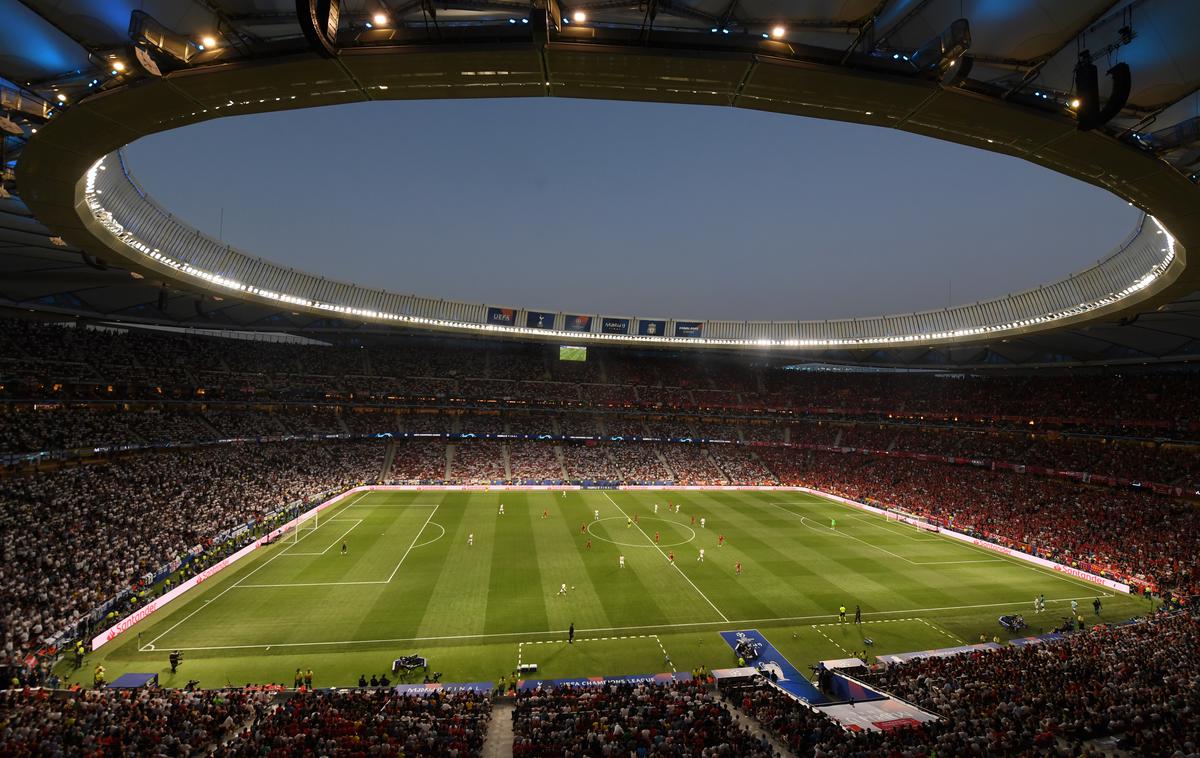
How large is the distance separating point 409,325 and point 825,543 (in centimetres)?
4158

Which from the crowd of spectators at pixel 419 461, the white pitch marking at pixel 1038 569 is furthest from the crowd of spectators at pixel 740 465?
the crowd of spectators at pixel 419 461

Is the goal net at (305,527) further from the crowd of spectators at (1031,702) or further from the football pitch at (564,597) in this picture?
the crowd of spectators at (1031,702)

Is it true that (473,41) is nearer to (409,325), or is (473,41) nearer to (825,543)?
(825,543)

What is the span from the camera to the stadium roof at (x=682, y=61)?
7.94 metres

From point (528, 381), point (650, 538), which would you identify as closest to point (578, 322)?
point (528, 381)

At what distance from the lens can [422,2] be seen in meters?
7.53

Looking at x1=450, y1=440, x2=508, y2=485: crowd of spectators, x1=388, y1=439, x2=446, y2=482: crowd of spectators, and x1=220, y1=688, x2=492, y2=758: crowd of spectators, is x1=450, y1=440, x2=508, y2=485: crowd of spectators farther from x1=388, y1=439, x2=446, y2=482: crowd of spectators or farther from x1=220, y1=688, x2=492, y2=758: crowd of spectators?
x1=220, y1=688, x2=492, y2=758: crowd of spectators

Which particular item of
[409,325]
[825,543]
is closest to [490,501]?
[409,325]

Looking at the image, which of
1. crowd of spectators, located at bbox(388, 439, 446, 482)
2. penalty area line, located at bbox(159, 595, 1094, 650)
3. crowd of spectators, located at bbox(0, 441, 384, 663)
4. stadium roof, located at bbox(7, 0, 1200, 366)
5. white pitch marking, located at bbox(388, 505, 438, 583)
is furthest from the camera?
crowd of spectators, located at bbox(388, 439, 446, 482)

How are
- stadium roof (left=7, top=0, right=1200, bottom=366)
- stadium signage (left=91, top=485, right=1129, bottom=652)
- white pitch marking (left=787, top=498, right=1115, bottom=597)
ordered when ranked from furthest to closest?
1. white pitch marking (left=787, top=498, right=1115, bottom=597)
2. stadium signage (left=91, top=485, right=1129, bottom=652)
3. stadium roof (left=7, top=0, right=1200, bottom=366)

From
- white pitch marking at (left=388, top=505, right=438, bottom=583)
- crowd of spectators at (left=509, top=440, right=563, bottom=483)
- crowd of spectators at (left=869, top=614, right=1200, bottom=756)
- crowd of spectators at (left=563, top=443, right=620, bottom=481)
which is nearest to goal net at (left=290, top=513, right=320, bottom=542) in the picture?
white pitch marking at (left=388, top=505, right=438, bottom=583)

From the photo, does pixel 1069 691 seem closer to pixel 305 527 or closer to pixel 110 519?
pixel 305 527

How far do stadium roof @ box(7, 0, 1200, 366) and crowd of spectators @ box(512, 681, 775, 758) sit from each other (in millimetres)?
13686

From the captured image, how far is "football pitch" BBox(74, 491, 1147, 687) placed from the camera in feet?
69.5
